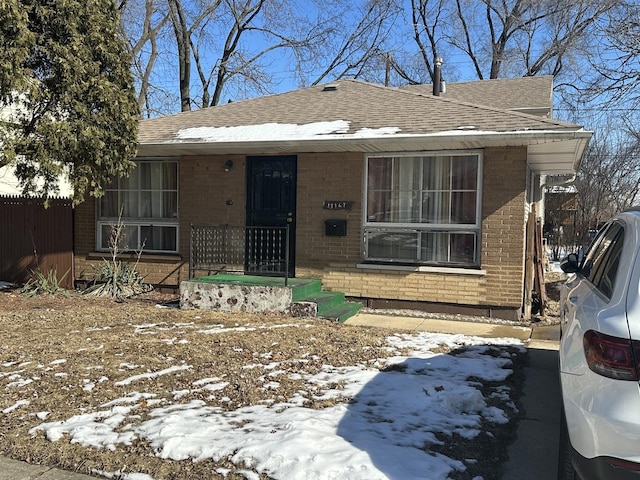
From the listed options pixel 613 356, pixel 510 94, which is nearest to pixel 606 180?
pixel 510 94

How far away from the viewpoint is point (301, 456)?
10.6ft

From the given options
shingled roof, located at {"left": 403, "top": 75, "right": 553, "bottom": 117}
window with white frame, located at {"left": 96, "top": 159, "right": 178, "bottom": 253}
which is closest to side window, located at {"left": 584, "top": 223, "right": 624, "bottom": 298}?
window with white frame, located at {"left": 96, "top": 159, "right": 178, "bottom": 253}

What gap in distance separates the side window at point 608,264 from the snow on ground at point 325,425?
1.34 m

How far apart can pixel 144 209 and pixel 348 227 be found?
4.27 m

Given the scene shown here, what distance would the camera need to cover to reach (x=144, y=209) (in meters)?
10.6

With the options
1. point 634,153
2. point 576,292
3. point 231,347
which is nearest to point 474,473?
point 576,292

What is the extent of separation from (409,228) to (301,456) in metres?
6.07

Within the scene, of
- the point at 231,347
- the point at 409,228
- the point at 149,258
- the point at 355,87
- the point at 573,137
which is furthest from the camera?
the point at 355,87

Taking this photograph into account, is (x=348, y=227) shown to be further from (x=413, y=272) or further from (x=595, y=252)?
(x=595, y=252)

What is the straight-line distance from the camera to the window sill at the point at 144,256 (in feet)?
33.7

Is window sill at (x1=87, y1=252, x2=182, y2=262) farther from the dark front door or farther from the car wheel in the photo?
the car wheel

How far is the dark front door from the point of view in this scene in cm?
959

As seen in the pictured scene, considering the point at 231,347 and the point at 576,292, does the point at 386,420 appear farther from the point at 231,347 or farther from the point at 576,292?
the point at 231,347

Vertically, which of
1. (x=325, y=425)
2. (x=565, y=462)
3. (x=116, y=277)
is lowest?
(x=325, y=425)
